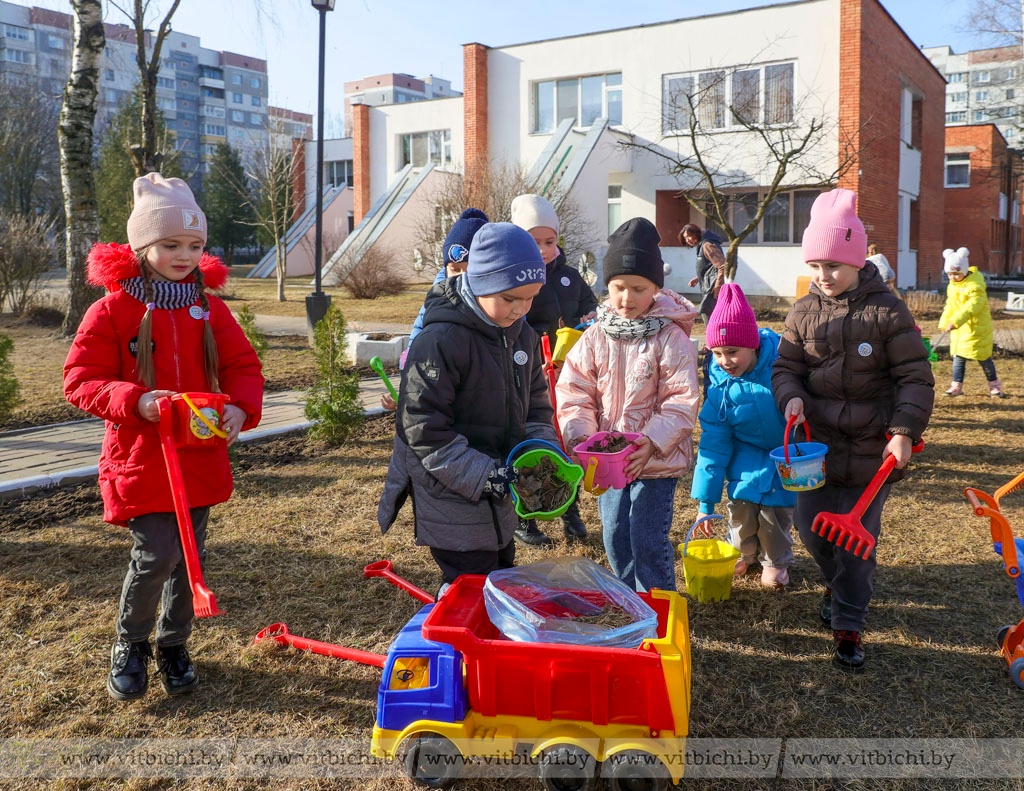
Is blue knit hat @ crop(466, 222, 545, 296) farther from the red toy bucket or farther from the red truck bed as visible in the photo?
the red truck bed

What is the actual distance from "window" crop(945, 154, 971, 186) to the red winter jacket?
4235 centimetres

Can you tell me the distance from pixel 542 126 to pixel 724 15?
19.7 feet

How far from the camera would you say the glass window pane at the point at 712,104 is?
21203mm

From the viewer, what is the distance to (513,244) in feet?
8.70

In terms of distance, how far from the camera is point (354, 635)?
3.39m

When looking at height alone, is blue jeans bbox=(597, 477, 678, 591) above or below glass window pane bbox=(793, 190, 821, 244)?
below

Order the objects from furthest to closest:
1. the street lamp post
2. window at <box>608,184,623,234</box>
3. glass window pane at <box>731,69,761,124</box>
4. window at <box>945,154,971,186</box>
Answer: window at <box>945,154,971,186</box> → window at <box>608,184,623,234</box> → glass window pane at <box>731,69,761,124</box> → the street lamp post

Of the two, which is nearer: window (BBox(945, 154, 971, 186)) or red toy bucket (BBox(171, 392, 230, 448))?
red toy bucket (BBox(171, 392, 230, 448))

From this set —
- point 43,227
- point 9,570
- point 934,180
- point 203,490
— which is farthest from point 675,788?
point 934,180

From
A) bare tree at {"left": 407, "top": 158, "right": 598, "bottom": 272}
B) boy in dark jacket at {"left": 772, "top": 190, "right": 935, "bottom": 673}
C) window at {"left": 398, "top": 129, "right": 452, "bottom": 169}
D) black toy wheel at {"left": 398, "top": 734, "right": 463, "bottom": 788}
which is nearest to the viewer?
black toy wheel at {"left": 398, "top": 734, "right": 463, "bottom": 788}

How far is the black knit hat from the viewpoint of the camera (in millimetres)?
3123

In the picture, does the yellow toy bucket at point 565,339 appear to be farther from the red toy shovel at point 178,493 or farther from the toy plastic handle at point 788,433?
the red toy shovel at point 178,493

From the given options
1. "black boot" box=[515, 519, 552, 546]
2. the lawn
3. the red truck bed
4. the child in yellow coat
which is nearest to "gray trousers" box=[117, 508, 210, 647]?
the lawn

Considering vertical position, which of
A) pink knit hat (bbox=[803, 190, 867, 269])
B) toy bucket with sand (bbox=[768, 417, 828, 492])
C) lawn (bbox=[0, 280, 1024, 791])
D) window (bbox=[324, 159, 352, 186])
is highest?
window (bbox=[324, 159, 352, 186])
